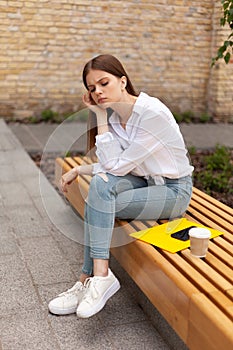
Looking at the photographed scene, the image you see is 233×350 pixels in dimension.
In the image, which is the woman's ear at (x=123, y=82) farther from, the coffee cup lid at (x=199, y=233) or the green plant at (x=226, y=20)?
the green plant at (x=226, y=20)

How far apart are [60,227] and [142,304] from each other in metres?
1.19

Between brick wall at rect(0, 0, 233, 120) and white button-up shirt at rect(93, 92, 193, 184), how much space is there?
5.62m

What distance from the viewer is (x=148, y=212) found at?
8.70 feet

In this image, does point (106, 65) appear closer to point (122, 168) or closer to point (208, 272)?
point (122, 168)

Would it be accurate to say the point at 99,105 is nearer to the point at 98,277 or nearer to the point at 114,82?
the point at 114,82

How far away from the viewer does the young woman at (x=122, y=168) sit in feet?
8.12

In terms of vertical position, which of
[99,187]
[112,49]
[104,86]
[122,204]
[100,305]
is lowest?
[112,49]

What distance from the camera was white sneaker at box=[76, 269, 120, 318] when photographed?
232cm

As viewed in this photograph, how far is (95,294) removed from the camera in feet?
7.75

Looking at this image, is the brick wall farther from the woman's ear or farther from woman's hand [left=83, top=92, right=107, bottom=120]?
the woman's ear

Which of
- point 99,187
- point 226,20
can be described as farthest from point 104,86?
point 226,20

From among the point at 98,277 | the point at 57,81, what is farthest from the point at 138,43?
the point at 98,277

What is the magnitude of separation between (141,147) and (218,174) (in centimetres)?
280

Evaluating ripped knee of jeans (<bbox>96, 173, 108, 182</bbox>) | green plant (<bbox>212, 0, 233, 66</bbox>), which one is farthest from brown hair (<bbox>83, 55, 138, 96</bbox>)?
green plant (<bbox>212, 0, 233, 66</bbox>)
